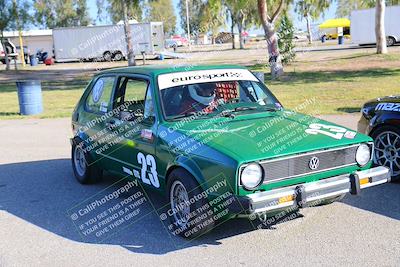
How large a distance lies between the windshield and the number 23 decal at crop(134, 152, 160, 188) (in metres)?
0.51

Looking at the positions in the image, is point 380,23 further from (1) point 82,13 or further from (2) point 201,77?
(1) point 82,13

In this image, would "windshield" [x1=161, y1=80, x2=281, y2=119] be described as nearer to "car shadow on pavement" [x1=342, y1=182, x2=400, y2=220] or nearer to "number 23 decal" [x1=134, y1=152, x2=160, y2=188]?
"number 23 decal" [x1=134, y1=152, x2=160, y2=188]

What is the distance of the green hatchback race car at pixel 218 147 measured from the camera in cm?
436

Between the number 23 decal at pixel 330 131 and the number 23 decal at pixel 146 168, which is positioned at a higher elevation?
the number 23 decal at pixel 330 131

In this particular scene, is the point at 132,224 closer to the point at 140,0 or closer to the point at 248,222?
the point at 248,222

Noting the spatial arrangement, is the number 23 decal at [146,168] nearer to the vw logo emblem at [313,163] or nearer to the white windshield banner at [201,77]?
the white windshield banner at [201,77]

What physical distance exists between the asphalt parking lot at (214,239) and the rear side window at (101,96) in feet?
3.78

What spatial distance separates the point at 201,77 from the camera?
5773 mm

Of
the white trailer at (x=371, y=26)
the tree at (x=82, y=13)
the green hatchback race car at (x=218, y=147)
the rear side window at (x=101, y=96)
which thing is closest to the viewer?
the green hatchback race car at (x=218, y=147)

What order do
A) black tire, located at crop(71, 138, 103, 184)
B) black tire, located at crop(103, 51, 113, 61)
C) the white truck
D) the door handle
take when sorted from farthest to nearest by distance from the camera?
black tire, located at crop(103, 51, 113, 61)
the white truck
black tire, located at crop(71, 138, 103, 184)
the door handle

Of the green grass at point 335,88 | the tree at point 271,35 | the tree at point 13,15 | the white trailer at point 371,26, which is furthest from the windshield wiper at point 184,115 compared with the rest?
the white trailer at point 371,26

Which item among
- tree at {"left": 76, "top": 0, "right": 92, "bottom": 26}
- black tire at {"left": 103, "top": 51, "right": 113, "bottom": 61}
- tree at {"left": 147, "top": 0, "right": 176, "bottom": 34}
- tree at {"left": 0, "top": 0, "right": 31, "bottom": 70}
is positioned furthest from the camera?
tree at {"left": 147, "top": 0, "right": 176, "bottom": 34}

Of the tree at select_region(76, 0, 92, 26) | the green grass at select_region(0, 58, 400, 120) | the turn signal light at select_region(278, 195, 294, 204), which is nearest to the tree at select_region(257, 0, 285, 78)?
the green grass at select_region(0, 58, 400, 120)

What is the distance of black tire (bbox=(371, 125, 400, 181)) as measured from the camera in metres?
6.35
